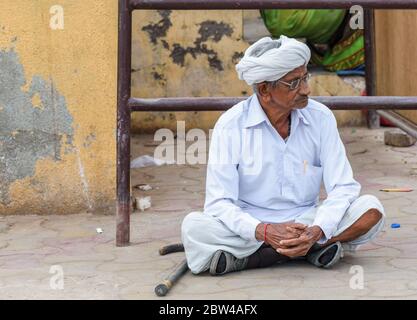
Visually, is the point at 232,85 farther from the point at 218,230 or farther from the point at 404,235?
the point at 218,230

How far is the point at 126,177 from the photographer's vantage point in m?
4.31

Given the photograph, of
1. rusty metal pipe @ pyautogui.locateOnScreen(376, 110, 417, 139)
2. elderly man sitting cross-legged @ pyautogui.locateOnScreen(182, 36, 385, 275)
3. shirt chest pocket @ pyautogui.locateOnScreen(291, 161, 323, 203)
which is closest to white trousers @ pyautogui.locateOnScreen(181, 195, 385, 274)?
elderly man sitting cross-legged @ pyautogui.locateOnScreen(182, 36, 385, 275)

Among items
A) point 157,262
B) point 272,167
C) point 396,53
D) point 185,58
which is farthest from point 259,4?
point 185,58

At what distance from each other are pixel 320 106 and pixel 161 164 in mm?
2400

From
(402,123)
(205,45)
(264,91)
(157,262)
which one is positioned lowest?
(157,262)

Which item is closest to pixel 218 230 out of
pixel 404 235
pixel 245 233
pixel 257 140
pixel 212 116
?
pixel 245 233

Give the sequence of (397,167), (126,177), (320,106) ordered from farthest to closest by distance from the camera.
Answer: (397,167) → (126,177) → (320,106)

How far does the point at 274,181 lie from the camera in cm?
388

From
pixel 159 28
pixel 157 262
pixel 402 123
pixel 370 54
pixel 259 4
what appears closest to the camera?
pixel 157 262

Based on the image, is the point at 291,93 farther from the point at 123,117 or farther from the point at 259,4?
the point at 123,117

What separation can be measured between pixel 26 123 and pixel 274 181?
4.90 ft

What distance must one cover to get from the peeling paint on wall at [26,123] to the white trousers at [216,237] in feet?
Answer: 4.11

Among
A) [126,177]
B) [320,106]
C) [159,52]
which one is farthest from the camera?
[159,52]

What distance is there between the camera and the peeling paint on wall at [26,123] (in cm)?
482
